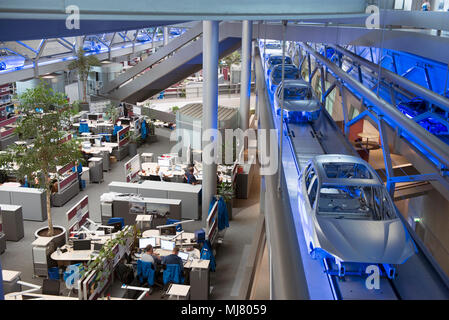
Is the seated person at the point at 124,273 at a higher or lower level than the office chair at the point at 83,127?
lower

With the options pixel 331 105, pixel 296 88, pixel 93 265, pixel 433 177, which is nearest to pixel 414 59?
pixel 433 177

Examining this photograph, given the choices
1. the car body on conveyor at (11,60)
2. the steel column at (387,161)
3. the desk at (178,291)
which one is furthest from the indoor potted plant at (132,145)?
the steel column at (387,161)

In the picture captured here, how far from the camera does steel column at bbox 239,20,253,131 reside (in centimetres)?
1955

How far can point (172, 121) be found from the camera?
25.3 metres

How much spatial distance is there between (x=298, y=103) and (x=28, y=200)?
8903mm

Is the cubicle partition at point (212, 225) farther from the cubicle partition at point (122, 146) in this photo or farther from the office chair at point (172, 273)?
the cubicle partition at point (122, 146)

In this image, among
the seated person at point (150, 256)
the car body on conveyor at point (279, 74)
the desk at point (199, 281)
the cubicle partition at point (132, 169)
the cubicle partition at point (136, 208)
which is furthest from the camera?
the car body on conveyor at point (279, 74)

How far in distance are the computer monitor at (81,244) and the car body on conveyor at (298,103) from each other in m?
6.87

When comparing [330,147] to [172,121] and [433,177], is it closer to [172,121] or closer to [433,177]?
[433,177]

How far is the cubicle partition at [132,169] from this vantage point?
15133 mm

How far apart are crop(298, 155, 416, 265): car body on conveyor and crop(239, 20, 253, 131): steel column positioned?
12.8 metres

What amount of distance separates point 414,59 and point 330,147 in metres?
2.97

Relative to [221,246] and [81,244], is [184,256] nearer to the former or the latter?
[221,246]

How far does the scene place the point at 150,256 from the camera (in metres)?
10.1
